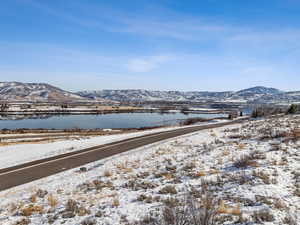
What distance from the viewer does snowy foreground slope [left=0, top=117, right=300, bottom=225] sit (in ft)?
19.7

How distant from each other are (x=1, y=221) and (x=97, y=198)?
3017 millimetres

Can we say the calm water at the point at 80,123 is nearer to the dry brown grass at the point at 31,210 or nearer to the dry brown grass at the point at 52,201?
the dry brown grass at the point at 52,201

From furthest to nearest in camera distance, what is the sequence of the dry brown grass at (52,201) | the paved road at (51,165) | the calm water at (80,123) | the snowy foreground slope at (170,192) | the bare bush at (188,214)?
the calm water at (80,123)
the paved road at (51,165)
the dry brown grass at (52,201)
the snowy foreground slope at (170,192)
the bare bush at (188,214)

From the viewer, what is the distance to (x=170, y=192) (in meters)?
7.75

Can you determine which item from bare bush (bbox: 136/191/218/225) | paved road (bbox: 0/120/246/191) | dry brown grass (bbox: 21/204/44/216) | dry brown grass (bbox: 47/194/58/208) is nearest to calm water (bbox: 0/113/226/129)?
paved road (bbox: 0/120/246/191)

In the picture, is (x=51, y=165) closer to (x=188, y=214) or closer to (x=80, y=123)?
(x=188, y=214)

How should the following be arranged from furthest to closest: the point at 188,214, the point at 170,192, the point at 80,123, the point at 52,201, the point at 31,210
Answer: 1. the point at 80,123
2. the point at 52,201
3. the point at 170,192
4. the point at 31,210
5. the point at 188,214

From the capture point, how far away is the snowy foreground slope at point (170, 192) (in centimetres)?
600

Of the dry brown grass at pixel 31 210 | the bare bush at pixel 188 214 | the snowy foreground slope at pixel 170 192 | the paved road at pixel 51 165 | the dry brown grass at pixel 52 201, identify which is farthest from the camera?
the paved road at pixel 51 165

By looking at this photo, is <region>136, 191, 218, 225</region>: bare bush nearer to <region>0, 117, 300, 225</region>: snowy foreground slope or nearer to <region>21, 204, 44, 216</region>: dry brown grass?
<region>0, 117, 300, 225</region>: snowy foreground slope

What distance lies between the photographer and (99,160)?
1544 cm

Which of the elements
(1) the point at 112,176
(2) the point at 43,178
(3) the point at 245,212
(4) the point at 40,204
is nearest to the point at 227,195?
(3) the point at 245,212

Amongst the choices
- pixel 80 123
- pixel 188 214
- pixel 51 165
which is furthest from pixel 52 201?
pixel 80 123

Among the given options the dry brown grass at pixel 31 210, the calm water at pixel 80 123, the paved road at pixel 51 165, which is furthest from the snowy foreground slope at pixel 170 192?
the calm water at pixel 80 123
